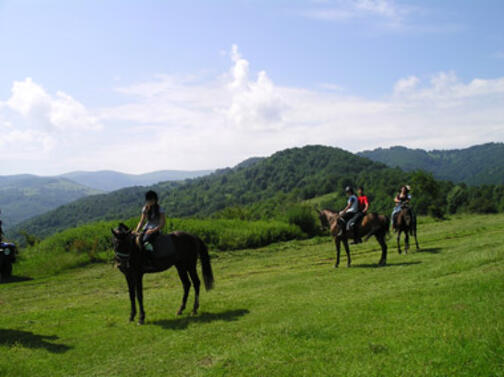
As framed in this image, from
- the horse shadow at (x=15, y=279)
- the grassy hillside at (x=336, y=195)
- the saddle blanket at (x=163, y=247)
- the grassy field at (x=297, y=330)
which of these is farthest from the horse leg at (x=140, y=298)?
the grassy hillside at (x=336, y=195)

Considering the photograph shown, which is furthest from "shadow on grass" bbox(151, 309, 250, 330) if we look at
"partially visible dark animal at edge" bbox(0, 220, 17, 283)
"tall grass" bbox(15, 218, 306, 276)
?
"tall grass" bbox(15, 218, 306, 276)

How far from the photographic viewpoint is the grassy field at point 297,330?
5.79m

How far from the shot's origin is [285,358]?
20.6ft

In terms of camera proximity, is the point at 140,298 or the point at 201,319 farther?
the point at 140,298

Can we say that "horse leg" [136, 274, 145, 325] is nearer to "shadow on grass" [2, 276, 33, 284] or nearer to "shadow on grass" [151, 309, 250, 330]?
"shadow on grass" [151, 309, 250, 330]

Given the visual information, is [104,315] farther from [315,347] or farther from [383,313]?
[383,313]

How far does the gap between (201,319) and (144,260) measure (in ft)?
6.83

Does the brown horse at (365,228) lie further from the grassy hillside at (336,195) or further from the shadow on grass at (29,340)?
the grassy hillside at (336,195)

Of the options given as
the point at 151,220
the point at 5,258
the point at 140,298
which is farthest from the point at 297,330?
the point at 5,258

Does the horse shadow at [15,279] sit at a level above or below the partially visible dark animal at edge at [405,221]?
below

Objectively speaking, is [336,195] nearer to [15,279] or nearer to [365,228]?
[365,228]

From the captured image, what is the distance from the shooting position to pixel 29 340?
29.4ft

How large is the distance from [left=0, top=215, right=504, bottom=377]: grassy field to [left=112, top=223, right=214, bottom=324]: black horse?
741 millimetres

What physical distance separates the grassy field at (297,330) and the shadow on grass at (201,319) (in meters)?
0.03
